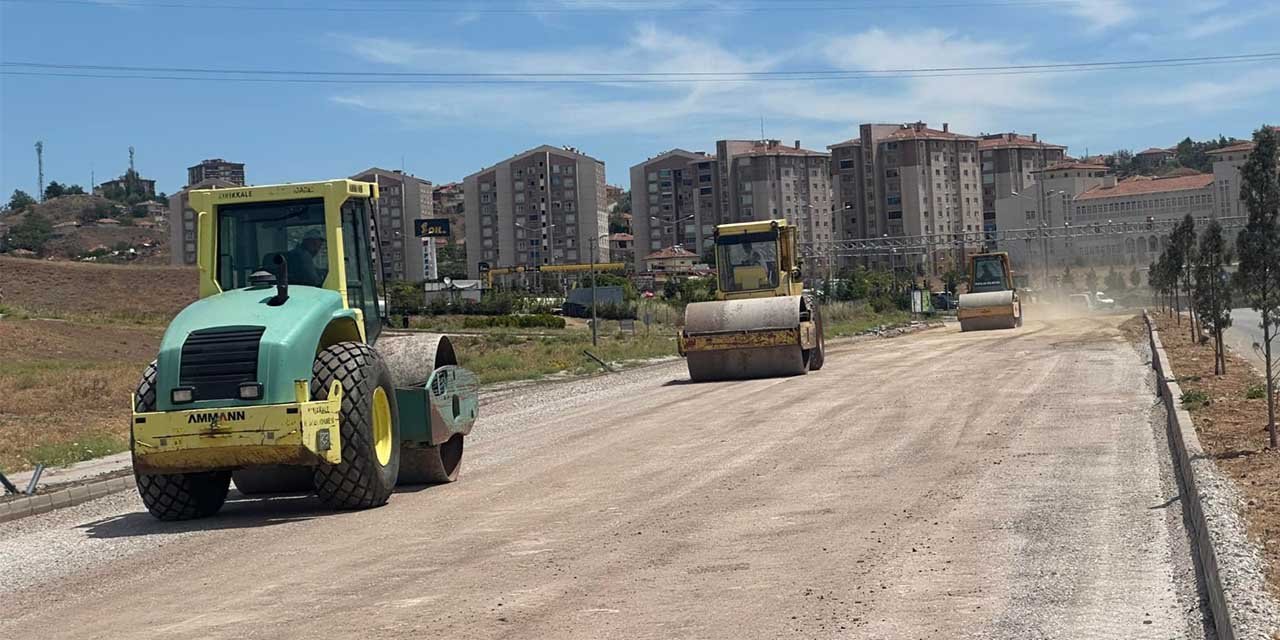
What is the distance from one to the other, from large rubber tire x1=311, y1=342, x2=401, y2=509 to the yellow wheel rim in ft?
0.51

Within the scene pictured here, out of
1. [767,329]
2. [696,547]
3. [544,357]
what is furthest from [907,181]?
[696,547]

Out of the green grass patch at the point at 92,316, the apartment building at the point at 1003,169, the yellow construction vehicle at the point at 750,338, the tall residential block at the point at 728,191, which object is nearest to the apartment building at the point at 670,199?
the tall residential block at the point at 728,191

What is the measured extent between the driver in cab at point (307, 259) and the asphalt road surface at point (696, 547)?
86.7 inches

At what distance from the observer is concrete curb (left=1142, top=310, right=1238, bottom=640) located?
6973 millimetres

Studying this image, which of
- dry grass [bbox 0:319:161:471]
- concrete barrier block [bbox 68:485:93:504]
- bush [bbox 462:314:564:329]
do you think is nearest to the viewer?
concrete barrier block [bbox 68:485:93:504]

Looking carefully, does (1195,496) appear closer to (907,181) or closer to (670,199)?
(907,181)

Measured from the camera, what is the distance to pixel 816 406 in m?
21.0

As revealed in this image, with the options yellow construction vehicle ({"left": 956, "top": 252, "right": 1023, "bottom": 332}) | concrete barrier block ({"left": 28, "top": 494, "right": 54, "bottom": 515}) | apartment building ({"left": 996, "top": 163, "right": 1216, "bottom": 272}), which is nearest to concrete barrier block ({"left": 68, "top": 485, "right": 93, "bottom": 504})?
concrete barrier block ({"left": 28, "top": 494, "right": 54, "bottom": 515})

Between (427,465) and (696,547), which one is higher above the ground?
(427,465)

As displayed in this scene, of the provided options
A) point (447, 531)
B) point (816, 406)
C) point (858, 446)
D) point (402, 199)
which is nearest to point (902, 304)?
point (816, 406)

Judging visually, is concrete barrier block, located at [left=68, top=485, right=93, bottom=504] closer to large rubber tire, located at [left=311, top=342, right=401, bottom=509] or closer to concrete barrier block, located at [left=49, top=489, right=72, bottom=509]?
concrete barrier block, located at [left=49, top=489, right=72, bottom=509]

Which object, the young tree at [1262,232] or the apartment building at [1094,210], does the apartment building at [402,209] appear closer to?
the apartment building at [1094,210]

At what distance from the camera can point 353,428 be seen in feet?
39.9

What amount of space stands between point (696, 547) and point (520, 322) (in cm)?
7259
